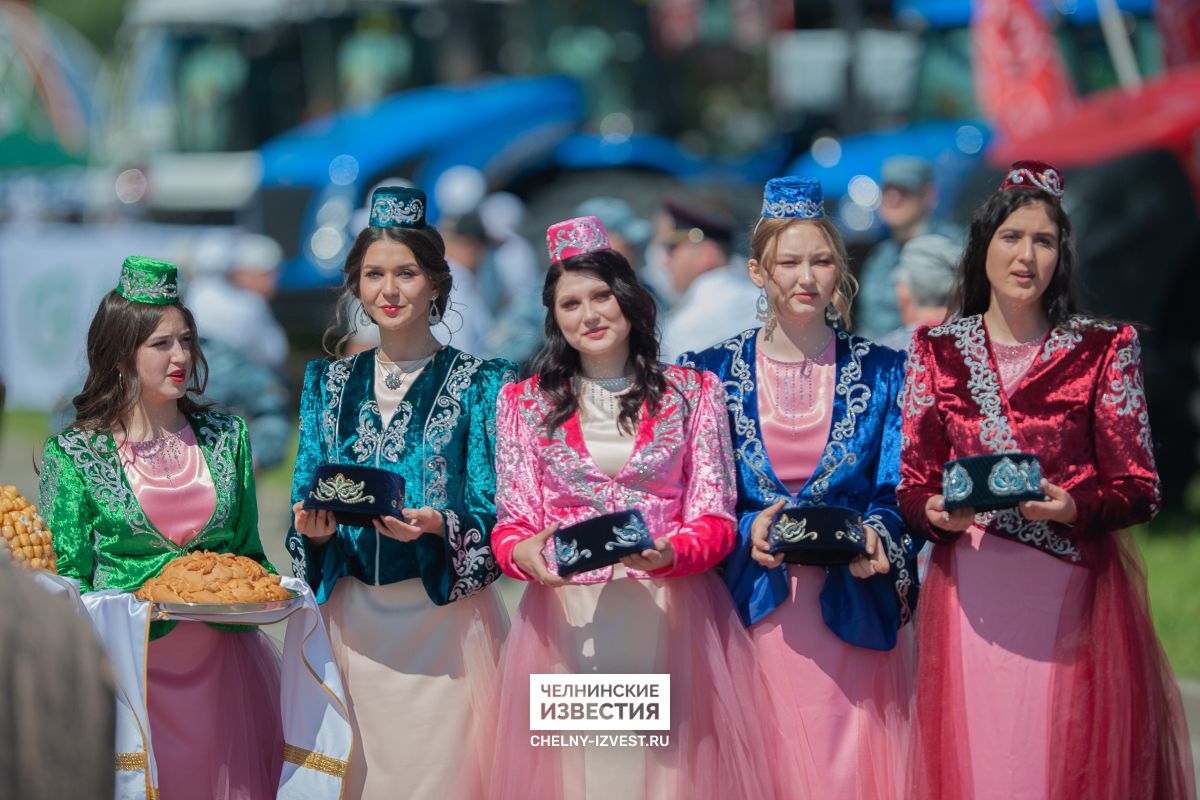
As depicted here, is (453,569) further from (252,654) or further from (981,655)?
(981,655)

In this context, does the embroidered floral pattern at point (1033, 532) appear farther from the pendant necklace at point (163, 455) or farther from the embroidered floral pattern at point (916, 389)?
the pendant necklace at point (163, 455)

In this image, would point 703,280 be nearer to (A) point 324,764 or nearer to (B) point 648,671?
(B) point 648,671

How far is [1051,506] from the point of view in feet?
13.0

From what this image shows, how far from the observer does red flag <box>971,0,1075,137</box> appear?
11047 millimetres

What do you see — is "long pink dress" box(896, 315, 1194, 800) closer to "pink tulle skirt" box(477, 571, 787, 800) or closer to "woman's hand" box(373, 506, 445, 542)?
"pink tulle skirt" box(477, 571, 787, 800)

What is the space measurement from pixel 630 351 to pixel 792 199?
0.56 metres

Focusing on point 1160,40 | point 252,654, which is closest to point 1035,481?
point 252,654

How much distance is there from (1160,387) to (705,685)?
6.79 meters

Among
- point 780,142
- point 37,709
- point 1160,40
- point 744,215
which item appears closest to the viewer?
point 37,709

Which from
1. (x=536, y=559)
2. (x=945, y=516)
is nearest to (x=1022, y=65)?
(x=945, y=516)

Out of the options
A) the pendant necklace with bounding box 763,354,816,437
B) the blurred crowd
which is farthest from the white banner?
the blurred crowd

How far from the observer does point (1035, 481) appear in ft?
12.8

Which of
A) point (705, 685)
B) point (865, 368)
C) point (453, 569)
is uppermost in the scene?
point (865, 368)

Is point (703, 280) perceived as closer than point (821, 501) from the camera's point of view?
No
